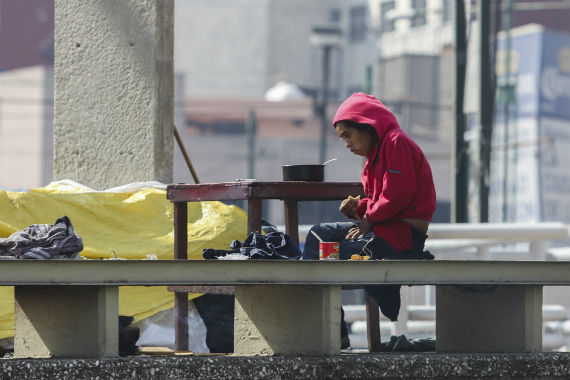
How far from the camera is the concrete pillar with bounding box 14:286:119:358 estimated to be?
5242 mm

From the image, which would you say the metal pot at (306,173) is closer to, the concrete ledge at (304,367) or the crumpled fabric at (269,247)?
the crumpled fabric at (269,247)

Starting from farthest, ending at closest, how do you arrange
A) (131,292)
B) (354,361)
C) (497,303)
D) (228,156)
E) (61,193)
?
(228,156), (61,193), (131,292), (497,303), (354,361)

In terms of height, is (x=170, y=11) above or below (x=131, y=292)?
above

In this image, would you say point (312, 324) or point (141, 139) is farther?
point (141, 139)

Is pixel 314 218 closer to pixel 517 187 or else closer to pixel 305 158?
pixel 305 158

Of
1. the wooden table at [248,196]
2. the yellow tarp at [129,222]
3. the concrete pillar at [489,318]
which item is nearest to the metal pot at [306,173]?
the wooden table at [248,196]

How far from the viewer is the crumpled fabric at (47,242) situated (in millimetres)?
6041

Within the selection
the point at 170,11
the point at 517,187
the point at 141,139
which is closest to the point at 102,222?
the point at 141,139

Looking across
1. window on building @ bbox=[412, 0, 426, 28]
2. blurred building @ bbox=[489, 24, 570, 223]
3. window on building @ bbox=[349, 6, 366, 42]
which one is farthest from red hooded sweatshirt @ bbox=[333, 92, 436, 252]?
window on building @ bbox=[349, 6, 366, 42]

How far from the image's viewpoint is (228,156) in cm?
6481

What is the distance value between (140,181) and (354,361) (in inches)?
152

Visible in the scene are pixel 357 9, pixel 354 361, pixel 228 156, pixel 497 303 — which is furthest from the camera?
pixel 357 9

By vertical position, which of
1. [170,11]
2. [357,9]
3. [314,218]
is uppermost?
[357,9]

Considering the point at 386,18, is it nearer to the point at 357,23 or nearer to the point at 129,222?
the point at 357,23
